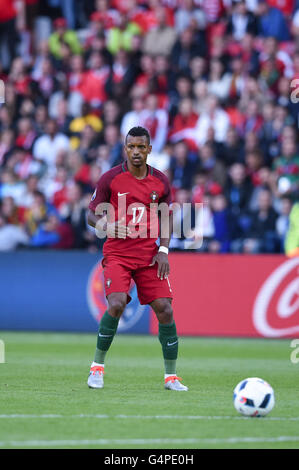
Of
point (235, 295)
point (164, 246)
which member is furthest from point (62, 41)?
point (164, 246)

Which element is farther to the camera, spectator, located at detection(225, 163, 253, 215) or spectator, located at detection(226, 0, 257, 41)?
spectator, located at detection(226, 0, 257, 41)

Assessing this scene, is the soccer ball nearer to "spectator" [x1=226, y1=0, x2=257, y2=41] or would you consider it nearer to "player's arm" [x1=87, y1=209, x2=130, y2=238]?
"player's arm" [x1=87, y1=209, x2=130, y2=238]

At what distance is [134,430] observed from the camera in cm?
718

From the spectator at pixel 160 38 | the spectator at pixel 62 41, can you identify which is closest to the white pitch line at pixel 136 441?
the spectator at pixel 160 38

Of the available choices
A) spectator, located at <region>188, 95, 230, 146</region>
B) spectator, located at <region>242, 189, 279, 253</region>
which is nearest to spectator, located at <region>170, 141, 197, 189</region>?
spectator, located at <region>188, 95, 230, 146</region>

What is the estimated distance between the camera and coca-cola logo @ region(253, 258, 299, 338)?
16.8 metres

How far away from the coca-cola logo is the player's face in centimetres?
760

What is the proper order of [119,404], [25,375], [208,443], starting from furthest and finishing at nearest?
[25,375], [119,404], [208,443]

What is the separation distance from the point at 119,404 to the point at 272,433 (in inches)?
72.7

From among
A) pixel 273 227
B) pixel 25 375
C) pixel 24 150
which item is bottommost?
pixel 25 375

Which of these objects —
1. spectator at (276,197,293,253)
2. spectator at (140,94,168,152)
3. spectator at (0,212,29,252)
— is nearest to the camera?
spectator at (276,197,293,253)

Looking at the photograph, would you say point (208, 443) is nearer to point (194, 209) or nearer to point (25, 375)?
point (25, 375)

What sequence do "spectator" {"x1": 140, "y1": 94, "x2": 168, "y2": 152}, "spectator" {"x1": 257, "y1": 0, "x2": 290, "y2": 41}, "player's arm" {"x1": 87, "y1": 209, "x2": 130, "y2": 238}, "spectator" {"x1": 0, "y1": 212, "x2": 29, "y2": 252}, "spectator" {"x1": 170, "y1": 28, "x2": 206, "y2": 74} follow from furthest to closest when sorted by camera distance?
"spectator" {"x1": 170, "y1": 28, "x2": 206, "y2": 74} < "spectator" {"x1": 257, "y1": 0, "x2": 290, "y2": 41} < "spectator" {"x1": 140, "y1": 94, "x2": 168, "y2": 152} < "spectator" {"x1": 0, "y1": 212, "x2": 29, "y2": 252} < "player's arm" {"x1": 87, "y1": 209, "x2": 130, "y2": 238}
